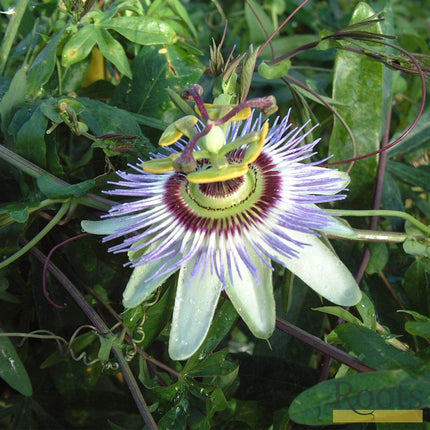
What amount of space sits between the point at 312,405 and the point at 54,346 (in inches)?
25.9

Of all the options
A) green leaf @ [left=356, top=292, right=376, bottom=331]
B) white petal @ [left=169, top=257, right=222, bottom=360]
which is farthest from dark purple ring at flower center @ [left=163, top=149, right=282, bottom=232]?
green leaf @ [left=356, top=292, right=376, bottom=331]

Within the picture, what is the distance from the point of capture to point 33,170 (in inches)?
37.6

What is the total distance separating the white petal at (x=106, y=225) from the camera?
0.83 metres

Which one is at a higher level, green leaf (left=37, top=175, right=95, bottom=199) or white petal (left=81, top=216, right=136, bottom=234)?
green leaf (left=37, top=175, right=95, bottom=199)

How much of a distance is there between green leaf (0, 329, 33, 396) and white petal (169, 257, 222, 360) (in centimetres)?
32

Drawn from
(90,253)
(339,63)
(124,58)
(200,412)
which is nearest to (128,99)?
(124,58)

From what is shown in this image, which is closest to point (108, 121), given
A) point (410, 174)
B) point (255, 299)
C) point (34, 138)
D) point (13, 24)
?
point (34, 138)

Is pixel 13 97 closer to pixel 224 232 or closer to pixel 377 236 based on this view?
pixel 224 232

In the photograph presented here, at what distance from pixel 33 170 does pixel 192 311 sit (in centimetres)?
42

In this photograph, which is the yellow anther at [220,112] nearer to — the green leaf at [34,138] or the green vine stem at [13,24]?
the green leaf at [34,138]

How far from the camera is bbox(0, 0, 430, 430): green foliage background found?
2.96ft

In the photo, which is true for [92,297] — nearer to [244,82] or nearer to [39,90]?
[39,90]

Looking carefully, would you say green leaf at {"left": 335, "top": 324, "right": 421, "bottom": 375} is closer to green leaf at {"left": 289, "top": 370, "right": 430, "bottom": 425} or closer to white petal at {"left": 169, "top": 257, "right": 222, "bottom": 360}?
green leaf at {"left": 289, "top": 370, "right": 430, "bottom": 425}

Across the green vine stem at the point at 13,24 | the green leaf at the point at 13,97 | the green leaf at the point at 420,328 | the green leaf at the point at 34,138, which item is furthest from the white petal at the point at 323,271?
the green vine stem at the point at 13,24
